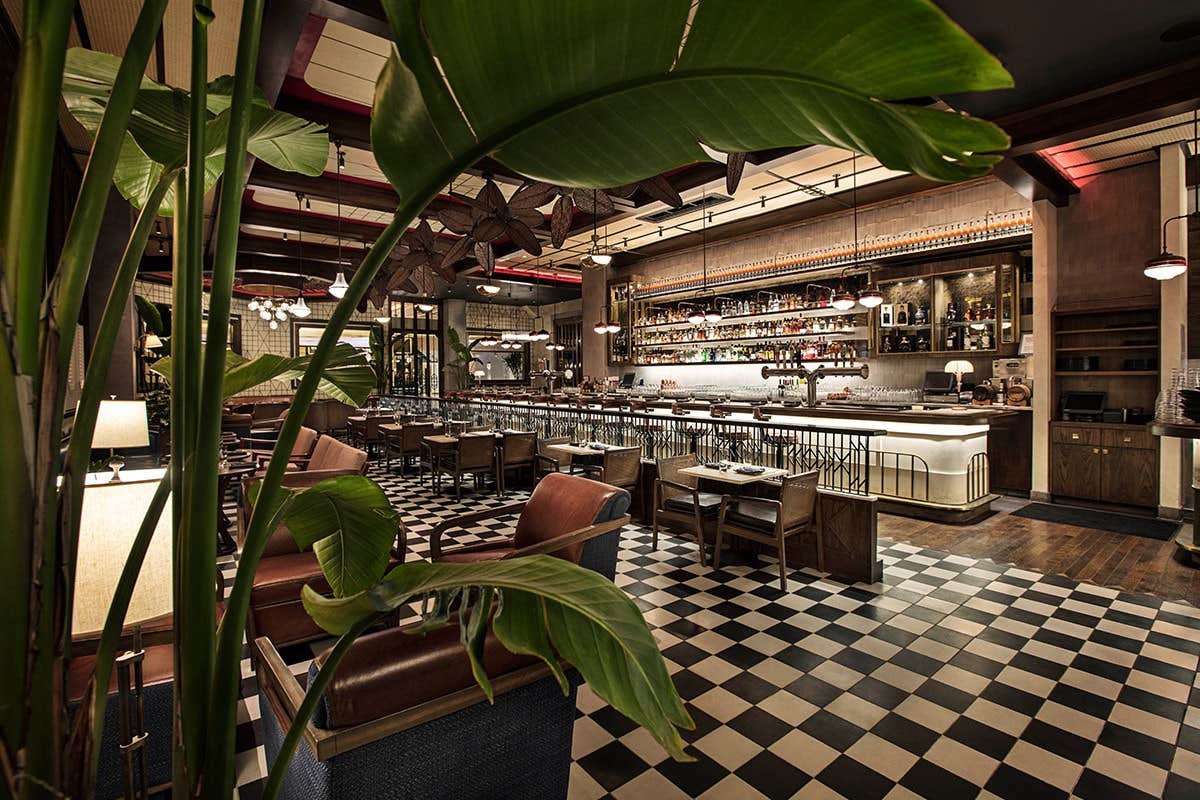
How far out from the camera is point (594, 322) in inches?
569

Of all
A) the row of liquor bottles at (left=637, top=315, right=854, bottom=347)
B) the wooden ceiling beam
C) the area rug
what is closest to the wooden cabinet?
the area rug

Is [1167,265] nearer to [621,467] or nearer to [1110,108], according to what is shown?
[1110,108]

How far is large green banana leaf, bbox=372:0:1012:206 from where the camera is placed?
1.82 feet

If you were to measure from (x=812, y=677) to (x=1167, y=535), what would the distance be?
16.6 feet

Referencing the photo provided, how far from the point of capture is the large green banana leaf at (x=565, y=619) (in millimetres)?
762

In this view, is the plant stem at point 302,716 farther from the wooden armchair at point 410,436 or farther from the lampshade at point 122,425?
the wooden armchair at point 410,436

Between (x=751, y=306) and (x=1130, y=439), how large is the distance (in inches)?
245

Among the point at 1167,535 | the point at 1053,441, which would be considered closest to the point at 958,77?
the point at 1167,535

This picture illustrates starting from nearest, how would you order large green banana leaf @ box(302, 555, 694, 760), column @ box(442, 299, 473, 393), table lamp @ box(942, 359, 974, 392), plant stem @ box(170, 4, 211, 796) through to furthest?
plant stem @ box(170, 4, 211, 796) < large green banana leaf @ box(302, 555, 694, 760) < table lamp @ box(942, 359, 974, 392) < column @ box(442, 299, 473, 393)

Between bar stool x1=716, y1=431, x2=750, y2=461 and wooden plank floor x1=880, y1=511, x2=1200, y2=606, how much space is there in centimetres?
162

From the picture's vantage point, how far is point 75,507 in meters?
0.61

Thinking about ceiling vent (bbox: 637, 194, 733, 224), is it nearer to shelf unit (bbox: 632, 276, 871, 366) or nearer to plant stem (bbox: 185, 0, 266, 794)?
shelf unit (bbox: 632, 276, 871, 366)

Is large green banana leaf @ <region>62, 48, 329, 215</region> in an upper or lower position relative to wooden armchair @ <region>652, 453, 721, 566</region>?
upper

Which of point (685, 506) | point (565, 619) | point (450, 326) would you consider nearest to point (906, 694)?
point (685, 506)
